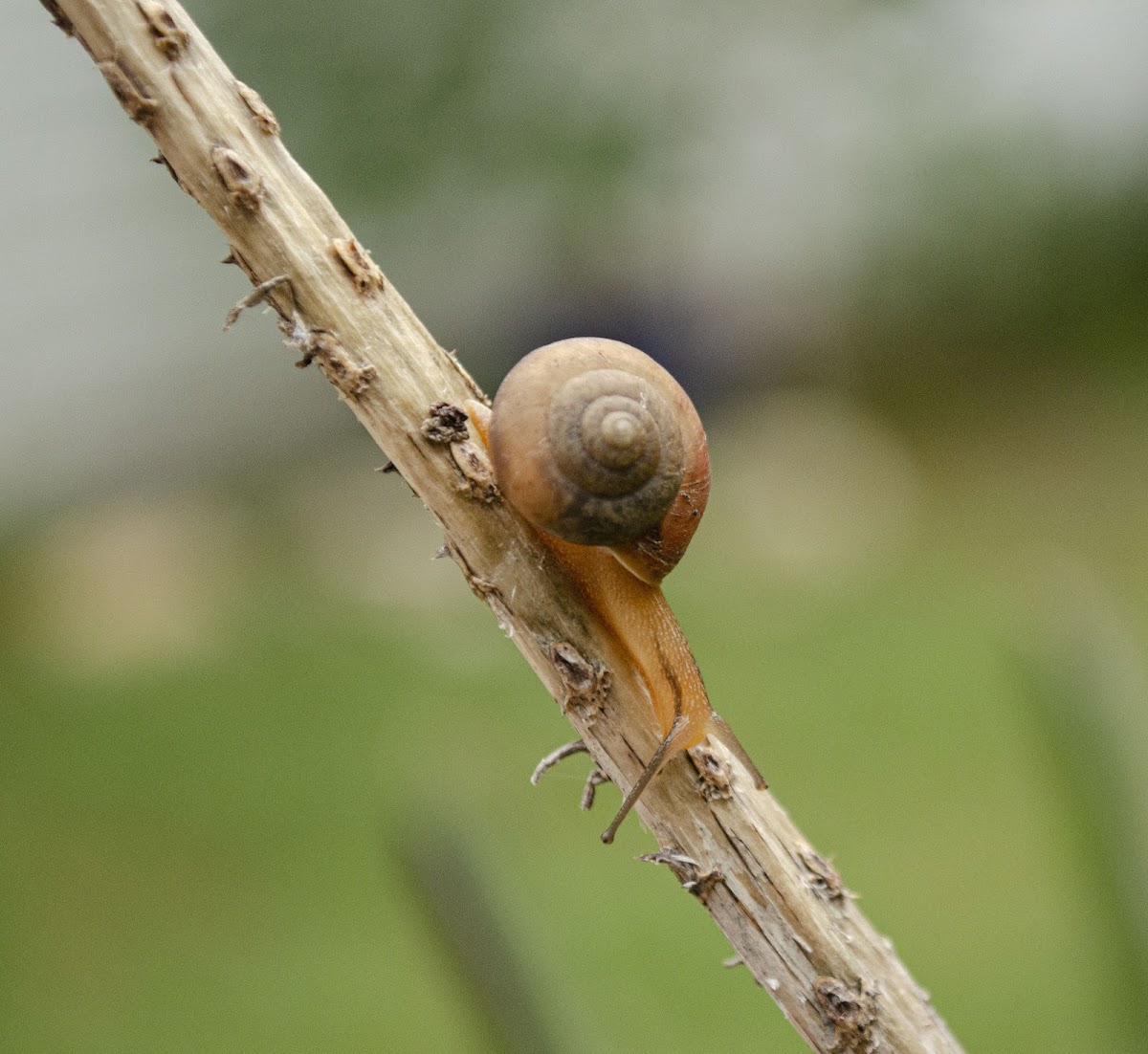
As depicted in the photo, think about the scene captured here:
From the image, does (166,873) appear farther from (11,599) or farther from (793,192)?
(793,192)

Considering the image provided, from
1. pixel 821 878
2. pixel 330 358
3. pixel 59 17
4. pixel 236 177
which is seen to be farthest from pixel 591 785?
pixel 59 17

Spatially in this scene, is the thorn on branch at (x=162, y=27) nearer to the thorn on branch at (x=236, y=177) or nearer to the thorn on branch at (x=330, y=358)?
the thorn on branch at (x=236, y=177)

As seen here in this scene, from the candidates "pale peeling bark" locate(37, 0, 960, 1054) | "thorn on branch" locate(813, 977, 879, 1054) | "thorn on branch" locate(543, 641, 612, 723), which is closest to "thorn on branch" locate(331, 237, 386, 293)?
"pale peeling bark" locate(37, 0, 960, 1054)

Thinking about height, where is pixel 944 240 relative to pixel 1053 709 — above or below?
above

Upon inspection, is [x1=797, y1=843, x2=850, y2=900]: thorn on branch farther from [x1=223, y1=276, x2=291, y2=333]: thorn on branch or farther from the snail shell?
[x1=223, y1=276, x2=291, y2=333]: thorn on branch

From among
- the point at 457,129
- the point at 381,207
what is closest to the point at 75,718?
the point at 381,207

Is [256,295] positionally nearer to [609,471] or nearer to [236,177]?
[236,177]

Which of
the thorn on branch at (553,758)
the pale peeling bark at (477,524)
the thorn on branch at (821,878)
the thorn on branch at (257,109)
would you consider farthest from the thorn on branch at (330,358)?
the thorn on branch at (821,878)

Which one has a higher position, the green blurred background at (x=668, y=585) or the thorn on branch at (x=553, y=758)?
the green blurred background at (x=668, y=585)
